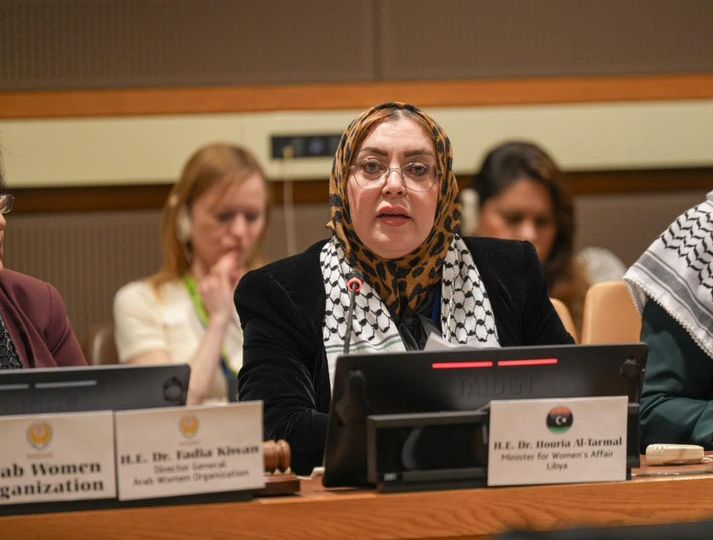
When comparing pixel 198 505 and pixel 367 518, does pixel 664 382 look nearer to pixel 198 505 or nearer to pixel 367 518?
pixel 367 518

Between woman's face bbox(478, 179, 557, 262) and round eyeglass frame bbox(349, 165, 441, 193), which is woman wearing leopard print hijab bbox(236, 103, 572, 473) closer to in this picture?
round eyeglass frame bbox(349, 165, 441, 193)

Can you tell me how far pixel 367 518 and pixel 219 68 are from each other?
295cm

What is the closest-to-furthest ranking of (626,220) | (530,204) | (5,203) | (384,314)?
(5,203)
(384,314)
(530,204)
(626,220)

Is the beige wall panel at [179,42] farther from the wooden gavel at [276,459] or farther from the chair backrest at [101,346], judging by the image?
the wooden gavel at [276,459]

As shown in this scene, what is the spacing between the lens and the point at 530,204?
12.7ft

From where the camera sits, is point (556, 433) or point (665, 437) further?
point (665, 437)

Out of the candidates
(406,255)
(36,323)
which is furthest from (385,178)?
(36,323)

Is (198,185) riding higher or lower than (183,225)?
higher

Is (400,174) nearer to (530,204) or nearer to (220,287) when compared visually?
(220,287)

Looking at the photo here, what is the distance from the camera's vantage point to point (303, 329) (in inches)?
91.9

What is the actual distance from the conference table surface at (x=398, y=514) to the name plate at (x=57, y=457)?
32mm

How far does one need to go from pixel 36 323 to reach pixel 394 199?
31.7 inches

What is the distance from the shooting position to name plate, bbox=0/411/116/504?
153 centimetres

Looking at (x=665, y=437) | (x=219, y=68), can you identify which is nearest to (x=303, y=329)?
(x=665, y=437)
